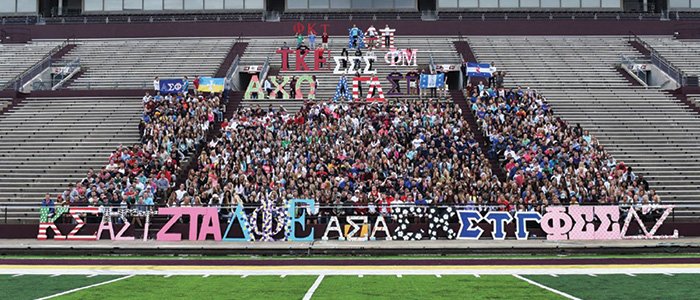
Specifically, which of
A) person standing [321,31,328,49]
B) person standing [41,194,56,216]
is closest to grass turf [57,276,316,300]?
person standing [41,194,56,216]

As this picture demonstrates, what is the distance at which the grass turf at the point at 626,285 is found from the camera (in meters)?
12.2

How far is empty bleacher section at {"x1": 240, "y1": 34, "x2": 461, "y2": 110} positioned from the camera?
37.4 meters

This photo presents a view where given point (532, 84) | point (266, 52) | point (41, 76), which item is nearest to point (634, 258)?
point (532, 84)

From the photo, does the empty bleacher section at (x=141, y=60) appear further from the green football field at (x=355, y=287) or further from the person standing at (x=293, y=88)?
the green football field at (x=355, y=287)

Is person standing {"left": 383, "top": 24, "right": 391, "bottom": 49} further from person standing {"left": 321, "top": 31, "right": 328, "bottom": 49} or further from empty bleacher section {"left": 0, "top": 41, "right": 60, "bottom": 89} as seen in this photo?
empty bleacher section {"left": 0, "top": 41, "right": 60, "bottom": 89}

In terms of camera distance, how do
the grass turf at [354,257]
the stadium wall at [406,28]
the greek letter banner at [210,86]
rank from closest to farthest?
the grass turf at [354,257] < the greek letter banner at [210,86] < the stadium wall at [406,28]

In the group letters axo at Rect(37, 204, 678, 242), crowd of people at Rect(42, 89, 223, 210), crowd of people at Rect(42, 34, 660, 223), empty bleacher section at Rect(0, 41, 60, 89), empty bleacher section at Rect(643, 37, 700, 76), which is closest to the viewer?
letters axo at Rect(37, 204, 678, 242)

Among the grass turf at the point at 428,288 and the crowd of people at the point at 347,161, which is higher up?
the crowd of people at the point at 347,161

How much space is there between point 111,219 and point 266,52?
2415cm

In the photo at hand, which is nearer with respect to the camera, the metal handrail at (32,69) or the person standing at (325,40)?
the metal handrail at (32,69)

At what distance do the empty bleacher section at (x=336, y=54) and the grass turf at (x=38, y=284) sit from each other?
2014cm

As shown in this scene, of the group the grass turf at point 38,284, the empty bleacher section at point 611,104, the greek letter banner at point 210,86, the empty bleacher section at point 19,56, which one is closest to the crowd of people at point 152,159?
the greek letter banner at point 210,86

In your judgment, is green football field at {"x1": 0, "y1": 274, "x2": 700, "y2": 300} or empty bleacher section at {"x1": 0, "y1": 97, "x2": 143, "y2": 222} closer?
green football field at {"x1": 0, "y1": 274, "x2": 700, "y2": 300}

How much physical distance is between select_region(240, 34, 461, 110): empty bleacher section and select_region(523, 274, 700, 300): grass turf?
21.8 metres
